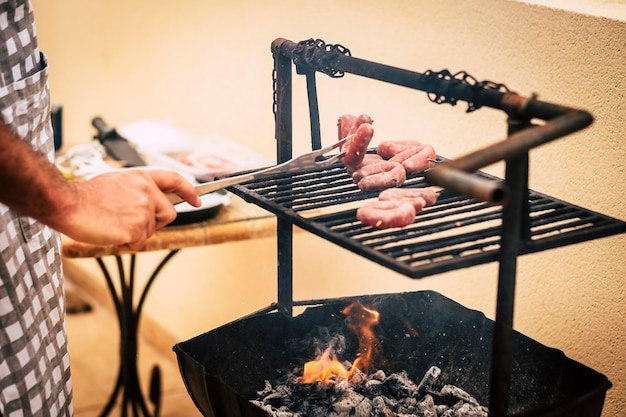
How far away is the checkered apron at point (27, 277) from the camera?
1937 mm

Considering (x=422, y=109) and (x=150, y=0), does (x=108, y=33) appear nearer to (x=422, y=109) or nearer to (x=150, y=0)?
(x=150, y=0)

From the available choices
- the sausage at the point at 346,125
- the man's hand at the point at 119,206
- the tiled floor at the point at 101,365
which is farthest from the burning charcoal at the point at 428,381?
the tiled floor at the point at 101,365

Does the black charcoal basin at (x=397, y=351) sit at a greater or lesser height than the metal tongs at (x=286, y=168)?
lesser

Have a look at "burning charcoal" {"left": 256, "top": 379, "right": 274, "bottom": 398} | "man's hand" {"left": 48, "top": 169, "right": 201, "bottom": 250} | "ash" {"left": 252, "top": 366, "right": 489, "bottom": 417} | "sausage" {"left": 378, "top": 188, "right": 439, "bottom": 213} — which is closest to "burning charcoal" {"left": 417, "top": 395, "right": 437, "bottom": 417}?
"ash" {"left": 252, "top": 366, "right": 489, "bottom": 417}

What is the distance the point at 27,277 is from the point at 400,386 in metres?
0.98

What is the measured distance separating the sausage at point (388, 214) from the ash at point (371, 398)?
0.55 metres

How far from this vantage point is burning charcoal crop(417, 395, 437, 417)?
2040mm

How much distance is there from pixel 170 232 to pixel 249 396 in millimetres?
861

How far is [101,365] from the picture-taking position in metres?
4.77

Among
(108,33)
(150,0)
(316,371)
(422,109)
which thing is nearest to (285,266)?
(316,371)

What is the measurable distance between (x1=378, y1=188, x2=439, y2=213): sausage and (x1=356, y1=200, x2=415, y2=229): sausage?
0.04 metres

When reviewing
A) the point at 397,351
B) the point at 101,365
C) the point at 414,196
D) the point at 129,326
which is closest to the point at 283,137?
the point at 414,196

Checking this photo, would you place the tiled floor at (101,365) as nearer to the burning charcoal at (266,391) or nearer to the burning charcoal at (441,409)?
the burning charcoal at (266,391)

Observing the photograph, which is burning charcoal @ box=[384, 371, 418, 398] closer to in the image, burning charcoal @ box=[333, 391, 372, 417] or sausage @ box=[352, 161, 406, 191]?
burning charcoal @ box=[333, 391, 372, 417]
